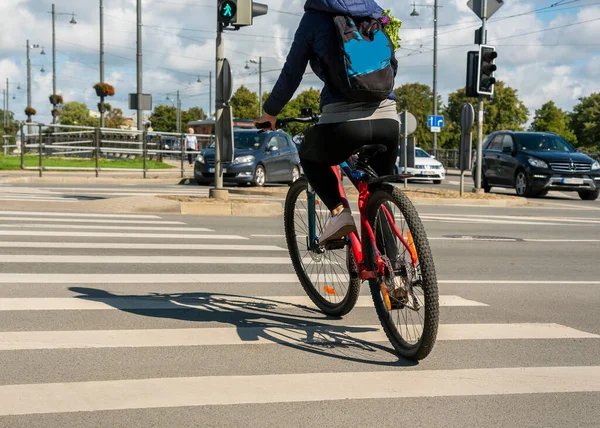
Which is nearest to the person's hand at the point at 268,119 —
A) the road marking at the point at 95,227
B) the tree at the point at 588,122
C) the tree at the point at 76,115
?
the road marking at the point at 95,227

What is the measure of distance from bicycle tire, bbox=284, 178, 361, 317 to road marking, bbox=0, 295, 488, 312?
175 millimetres

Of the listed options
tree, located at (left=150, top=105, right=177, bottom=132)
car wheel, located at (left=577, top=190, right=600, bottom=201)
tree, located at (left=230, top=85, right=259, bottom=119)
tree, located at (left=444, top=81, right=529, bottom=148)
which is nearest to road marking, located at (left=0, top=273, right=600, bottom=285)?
car wheel, located at (left=577, top=190, right=600, bottom=201)

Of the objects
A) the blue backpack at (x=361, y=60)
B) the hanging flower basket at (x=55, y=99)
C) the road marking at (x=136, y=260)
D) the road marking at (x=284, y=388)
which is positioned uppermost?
the hanging flower basket at (x=55, y=99)

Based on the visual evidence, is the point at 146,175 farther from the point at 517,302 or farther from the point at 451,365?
the point at 451,365

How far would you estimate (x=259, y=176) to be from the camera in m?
23.4

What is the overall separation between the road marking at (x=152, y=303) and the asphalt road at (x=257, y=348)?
0.02m

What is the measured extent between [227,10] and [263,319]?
29.5ft

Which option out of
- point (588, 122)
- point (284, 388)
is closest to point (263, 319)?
point (284, 388)

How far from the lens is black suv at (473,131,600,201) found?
22.6 meters

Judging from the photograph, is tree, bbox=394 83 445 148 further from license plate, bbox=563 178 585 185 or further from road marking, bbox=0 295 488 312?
road marking, bbox=0 295 488 312

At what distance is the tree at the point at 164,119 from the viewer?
12756 cm

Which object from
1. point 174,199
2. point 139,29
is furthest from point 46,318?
point 139,29

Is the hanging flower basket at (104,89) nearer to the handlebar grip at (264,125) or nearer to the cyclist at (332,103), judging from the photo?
the handlebar grip at (264,125)

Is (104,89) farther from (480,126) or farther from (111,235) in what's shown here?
(111,235)
